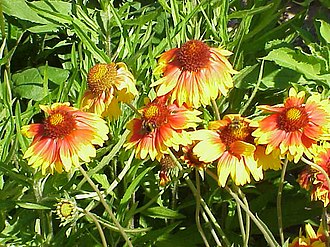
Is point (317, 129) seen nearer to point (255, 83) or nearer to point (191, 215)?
point (255, 83)

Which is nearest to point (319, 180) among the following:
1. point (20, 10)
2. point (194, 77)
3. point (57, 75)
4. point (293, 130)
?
point (293, 130)

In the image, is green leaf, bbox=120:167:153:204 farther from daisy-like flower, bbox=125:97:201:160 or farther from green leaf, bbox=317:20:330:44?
green leaf, bbox=317:20:330:44

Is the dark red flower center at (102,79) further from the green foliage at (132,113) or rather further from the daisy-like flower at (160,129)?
the green foliage at (132,113)

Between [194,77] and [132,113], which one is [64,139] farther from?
[132,113]

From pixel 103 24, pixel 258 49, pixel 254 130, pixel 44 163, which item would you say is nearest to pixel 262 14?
pixel 258 49

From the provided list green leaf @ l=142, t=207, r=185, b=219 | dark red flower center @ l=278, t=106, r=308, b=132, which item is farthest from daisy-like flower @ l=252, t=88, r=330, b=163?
green leaf @ l=142, t=207, r=185, b=219

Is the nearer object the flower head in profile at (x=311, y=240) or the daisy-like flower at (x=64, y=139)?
the daisy-like flower at (x=64, y=139)

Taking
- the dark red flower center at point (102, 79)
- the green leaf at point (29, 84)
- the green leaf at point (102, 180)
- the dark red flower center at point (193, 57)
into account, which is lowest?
the green leaf at point (102, 180)

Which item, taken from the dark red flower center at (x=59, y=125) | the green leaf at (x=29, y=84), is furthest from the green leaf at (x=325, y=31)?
the green leaf at (x=29, y=84)
